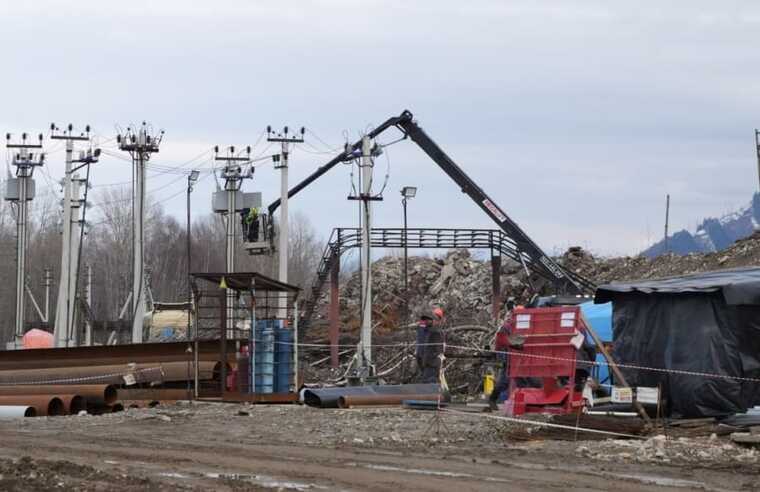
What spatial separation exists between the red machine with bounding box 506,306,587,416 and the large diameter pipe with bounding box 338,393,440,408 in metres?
4.60

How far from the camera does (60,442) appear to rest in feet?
59.3

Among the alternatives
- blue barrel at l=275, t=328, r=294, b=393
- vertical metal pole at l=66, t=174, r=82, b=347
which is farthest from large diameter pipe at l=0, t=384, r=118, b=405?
vertical metal pole at l=66, t=174, r=82, b=347

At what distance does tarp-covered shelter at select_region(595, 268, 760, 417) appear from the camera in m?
19.2

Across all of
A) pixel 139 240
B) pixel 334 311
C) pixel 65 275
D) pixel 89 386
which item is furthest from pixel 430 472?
pixel 65 275

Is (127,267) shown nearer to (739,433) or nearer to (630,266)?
(630,266)

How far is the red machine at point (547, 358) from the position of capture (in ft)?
65.7

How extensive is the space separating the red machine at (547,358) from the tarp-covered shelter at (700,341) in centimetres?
112

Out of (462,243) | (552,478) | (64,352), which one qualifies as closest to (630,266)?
(462,243)

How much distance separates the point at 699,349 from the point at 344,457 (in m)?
6.80

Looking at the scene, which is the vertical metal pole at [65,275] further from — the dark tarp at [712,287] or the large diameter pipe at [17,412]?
the dark tarp at [712,287]

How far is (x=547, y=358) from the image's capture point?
795 inches

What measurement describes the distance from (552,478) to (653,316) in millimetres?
7726

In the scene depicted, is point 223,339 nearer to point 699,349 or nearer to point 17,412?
point 17,412

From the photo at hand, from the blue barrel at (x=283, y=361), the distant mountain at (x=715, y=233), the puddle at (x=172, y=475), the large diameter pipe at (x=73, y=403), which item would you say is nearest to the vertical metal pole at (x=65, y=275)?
the large diameter pipe at (x=73, y=403)
